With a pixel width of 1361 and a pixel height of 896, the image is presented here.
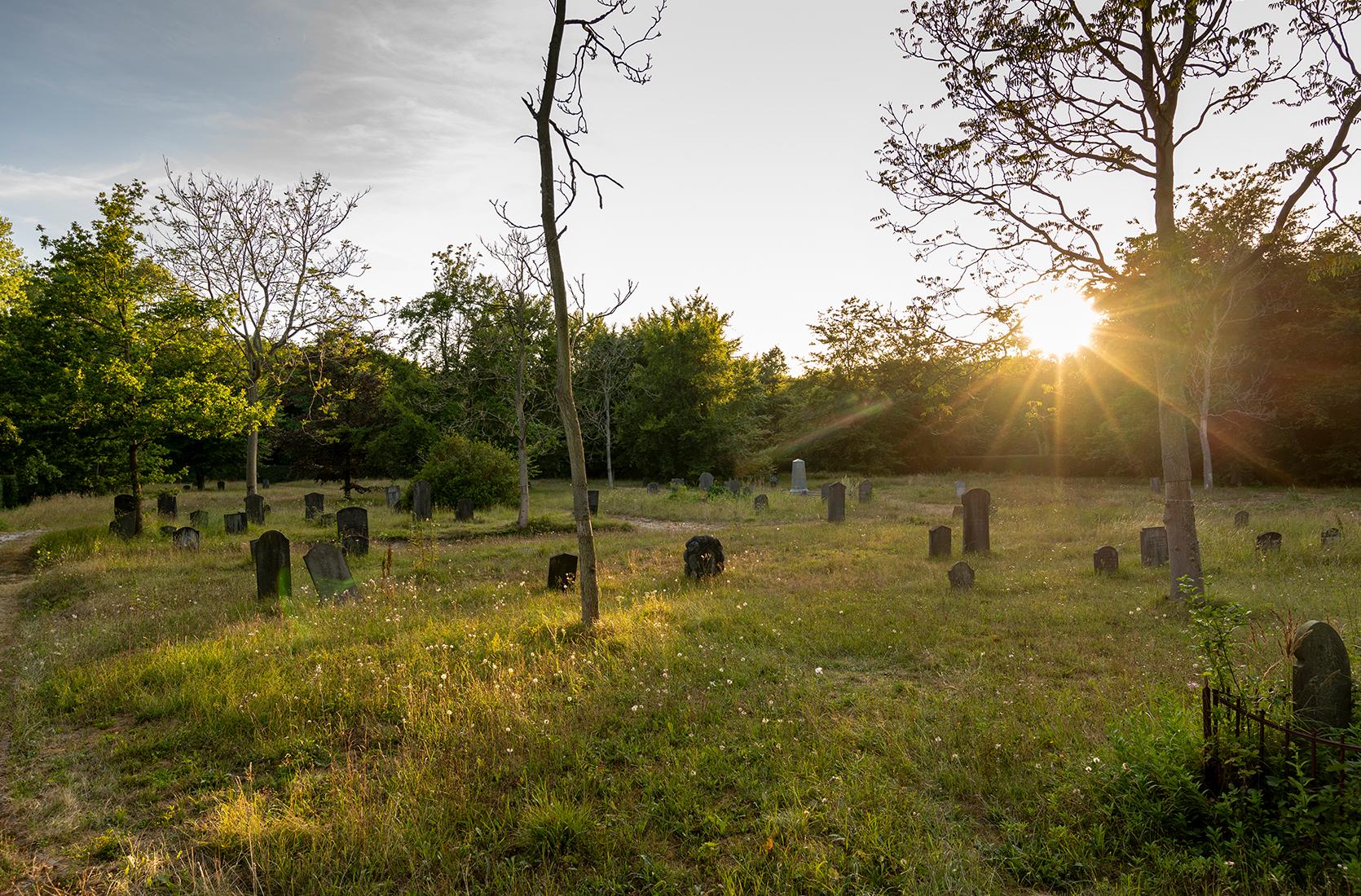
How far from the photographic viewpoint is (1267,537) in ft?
40.9

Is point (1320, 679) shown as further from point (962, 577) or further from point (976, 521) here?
point (976, 521)

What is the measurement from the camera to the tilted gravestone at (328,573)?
9.51 meters

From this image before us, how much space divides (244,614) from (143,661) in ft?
7.00

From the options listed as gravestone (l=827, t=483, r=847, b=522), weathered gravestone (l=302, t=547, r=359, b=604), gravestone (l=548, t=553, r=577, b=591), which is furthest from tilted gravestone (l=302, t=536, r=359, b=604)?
gravestone (l=827, t=483, r=847, b=522)

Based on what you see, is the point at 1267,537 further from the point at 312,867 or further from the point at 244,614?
the point at 244,614

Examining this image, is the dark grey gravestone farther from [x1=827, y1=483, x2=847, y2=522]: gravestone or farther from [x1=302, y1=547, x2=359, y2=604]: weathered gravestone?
[x1=302, y1=547, x2=359, y2=604]: weathered gravestone

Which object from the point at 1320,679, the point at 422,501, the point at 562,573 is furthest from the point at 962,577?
the point at 422,501

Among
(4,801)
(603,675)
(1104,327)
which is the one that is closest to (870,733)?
(603,675)

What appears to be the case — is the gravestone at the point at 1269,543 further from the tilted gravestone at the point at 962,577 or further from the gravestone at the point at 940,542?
the tilted gravestone at the point at 962,577

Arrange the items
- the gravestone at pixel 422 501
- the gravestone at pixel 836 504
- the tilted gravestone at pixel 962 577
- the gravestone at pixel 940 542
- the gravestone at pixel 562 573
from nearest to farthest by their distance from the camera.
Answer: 1. the tilted gravestone at pixel 962 577
2. the gravestone at pixel 562 573
3. the gravestone at pixel 940 542
4. the gravestone at pixel 836 504
5. the gravestone at pixel 422 501

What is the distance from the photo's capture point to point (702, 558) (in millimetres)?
11281

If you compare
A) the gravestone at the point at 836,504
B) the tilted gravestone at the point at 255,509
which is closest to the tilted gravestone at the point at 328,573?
the tilted gravestone at the point at 255,509

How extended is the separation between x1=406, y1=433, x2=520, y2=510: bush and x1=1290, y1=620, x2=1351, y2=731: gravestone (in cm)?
2333

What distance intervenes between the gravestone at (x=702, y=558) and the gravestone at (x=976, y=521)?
5.71m
